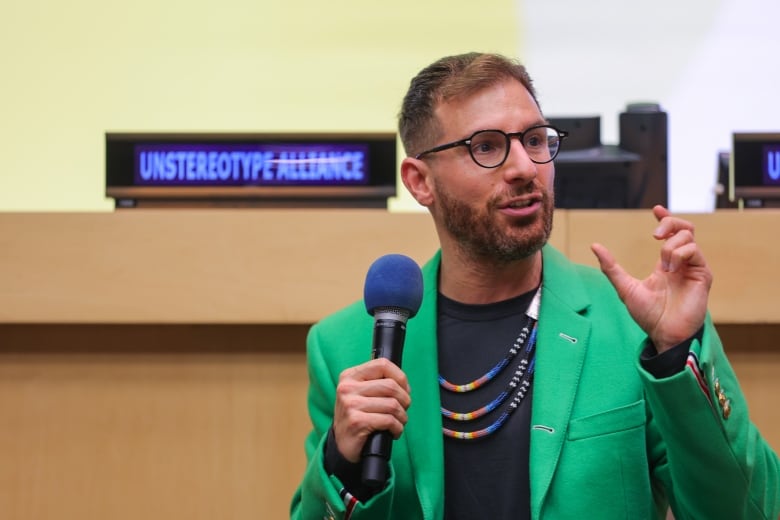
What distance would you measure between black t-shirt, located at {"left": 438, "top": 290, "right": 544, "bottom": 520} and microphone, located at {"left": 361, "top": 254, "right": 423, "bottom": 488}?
0.69ft

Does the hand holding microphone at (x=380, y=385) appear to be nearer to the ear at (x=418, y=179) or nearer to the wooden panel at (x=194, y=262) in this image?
the ear at (x=418, y=179)

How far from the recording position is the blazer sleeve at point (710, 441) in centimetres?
126

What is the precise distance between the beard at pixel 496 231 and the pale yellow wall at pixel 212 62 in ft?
7.83

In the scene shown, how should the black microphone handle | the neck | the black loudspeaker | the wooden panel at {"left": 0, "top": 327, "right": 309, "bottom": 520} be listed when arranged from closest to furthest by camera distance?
the black microphone handle → the neck → the wooden panel at {"left": 0, "top": 327, "right": 309, "bottom": 520} → the black loudspeaker

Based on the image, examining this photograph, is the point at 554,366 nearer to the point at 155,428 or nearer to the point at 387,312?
the point at 387,312

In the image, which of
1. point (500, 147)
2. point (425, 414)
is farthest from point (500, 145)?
point (425, 414)

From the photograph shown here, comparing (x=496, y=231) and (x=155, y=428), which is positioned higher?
(x=496, y=231)

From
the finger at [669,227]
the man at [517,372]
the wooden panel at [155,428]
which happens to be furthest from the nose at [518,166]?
the wooden panel at [155,428]

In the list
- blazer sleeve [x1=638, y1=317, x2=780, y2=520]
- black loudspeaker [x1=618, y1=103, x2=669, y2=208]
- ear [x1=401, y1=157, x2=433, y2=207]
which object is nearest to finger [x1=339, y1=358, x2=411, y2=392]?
blazer sleeve [x1=638, y1=317, x2=780, y2=520]

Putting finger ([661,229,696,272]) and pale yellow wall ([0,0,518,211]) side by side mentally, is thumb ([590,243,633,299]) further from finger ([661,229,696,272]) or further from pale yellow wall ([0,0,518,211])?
pale yellow wall ([0,0,518,211])

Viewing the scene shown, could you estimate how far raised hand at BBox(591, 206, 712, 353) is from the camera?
1276 millimetres

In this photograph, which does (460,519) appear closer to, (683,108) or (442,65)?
(442,65)

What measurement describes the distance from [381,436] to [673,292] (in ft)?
→ 1.36

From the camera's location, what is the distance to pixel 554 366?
1.45m
